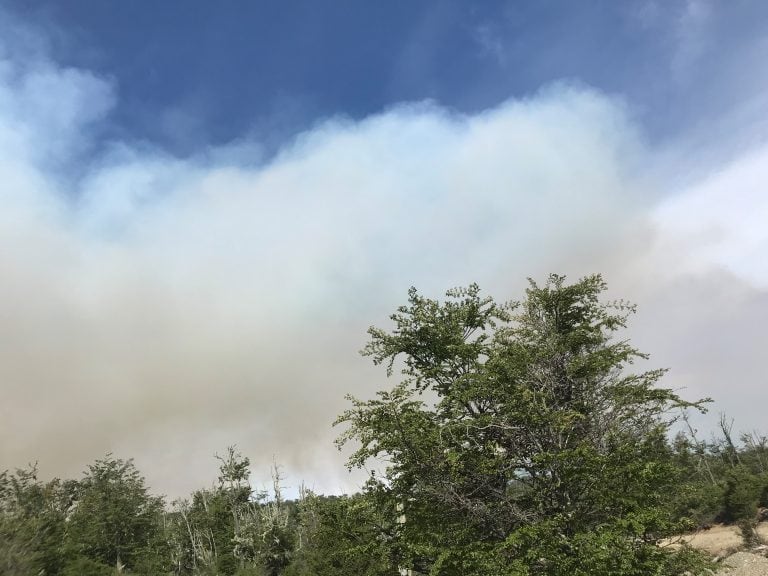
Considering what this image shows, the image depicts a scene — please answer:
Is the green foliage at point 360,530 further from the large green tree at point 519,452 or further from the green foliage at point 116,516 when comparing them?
the green foliage at point 116,516

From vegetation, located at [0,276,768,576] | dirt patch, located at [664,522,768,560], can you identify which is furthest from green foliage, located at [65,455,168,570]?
dirt patch, located at [664,522,768,560]

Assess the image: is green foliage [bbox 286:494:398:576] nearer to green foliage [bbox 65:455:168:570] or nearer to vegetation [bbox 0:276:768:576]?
vegetation [bbox 0:276:768:576]

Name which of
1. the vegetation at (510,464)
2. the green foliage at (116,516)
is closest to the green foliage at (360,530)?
the vegetation at (510,464)

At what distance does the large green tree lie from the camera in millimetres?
15641

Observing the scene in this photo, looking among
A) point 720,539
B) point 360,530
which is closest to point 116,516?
point 360,530

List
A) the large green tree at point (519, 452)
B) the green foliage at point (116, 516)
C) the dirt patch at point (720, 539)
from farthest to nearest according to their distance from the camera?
1. the green foliage at point (116, 516)
2. the dirt patch at point (720, 539)
3. the large green tree at point (519, 452)

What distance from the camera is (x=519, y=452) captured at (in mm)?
18391

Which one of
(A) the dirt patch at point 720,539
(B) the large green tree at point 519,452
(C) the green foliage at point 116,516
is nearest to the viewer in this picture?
(B) the large green tree at point 519,452

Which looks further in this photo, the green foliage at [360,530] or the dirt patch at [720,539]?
the dirt patch at [720,539]

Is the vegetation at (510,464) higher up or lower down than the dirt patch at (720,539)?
higher up

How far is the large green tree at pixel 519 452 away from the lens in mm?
15641

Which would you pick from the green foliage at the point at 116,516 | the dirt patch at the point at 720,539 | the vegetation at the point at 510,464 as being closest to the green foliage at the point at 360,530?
the vegetation at the point at 510,464

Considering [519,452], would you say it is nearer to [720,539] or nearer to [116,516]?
[720,539]

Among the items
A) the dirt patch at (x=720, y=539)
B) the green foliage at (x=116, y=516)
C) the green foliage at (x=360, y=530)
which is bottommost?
the dirt patch at (x=720, y=539)
